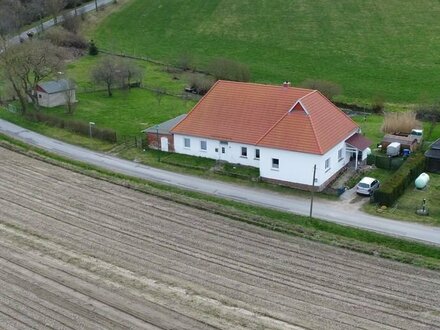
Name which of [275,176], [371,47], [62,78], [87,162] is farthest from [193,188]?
[371,47]

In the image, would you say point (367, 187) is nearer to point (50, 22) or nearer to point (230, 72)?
point (230, 72)

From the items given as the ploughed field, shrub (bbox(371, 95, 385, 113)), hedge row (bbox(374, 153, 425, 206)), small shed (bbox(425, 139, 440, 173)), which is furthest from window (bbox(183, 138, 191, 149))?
shrub (bbox(371, 95, 385, 113))

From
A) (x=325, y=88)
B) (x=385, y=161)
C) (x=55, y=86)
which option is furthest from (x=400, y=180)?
(x=55, y=86)

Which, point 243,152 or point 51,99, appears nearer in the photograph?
point 243,152

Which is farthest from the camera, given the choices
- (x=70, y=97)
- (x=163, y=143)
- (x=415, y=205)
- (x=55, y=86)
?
(x=55, y=86)

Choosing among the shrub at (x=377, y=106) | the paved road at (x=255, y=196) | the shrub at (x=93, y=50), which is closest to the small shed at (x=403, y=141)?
the paved road at (x=255, y=196)

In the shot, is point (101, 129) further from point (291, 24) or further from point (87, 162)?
point (291, 24)
